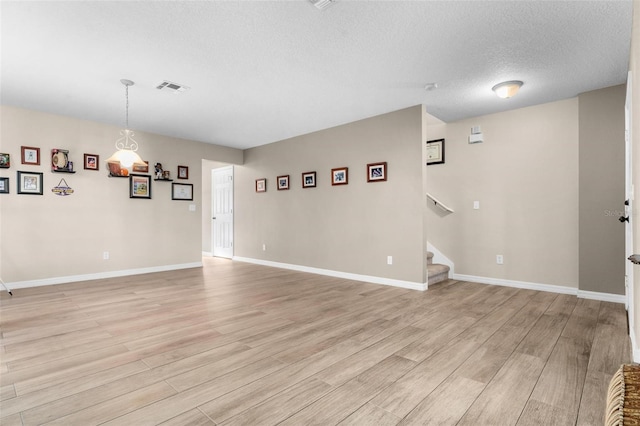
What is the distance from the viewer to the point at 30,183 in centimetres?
443

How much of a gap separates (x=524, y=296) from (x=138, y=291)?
4.98 meters

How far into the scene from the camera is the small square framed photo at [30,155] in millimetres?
4371

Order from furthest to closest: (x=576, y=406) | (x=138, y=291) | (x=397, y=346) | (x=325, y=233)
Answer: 1. (x=325, y=233)
2. (x=138, y=291)
3. (x=397, y=346)
4. (x=576, y=406)

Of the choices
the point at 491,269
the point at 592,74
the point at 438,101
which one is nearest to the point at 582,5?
the point at 592,74

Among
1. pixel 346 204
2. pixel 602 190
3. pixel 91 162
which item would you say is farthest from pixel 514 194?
pixel 91 162

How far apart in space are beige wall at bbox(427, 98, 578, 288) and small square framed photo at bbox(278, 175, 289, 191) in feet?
8.91

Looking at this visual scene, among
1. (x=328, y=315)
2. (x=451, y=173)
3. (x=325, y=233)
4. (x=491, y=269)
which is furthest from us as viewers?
(x=325, y=233)

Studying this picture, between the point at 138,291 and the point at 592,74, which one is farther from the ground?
the point at 592,74

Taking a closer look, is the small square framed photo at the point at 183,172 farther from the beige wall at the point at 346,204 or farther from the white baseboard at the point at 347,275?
the white baseboard at the point at 347,275

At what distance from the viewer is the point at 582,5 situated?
2.22 m

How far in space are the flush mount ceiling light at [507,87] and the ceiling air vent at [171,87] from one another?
11.9 feet

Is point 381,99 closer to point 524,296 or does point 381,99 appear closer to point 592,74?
point 592,74

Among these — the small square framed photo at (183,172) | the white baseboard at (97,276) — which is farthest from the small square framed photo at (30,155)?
the small square framed photo at (183,172)

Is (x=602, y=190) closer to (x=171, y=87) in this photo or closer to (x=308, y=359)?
(x=308, y=359)
